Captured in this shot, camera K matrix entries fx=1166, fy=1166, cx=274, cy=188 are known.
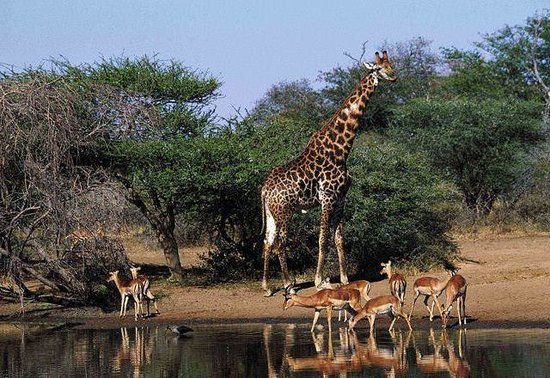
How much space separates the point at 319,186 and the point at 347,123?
1357 millimetres

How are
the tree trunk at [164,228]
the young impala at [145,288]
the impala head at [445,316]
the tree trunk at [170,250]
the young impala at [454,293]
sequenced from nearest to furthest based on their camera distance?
the young impala at [454,293] → the impala head at [445,316] → the young impala at [145,288] → the tree trunk at [164,228] → the tree trunk at [170,250]

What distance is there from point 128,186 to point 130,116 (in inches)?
60.2

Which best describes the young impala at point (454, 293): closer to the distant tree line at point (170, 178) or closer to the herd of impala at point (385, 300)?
the herd of impala at point (385, 300)

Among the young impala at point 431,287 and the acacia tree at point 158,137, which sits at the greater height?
the acacia tree at point 158,137

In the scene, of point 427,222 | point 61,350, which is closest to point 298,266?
point 427,222

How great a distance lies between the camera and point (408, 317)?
1819 cm

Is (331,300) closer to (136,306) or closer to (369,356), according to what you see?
(369,356)

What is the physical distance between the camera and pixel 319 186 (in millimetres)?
21266

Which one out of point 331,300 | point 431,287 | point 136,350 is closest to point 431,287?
point 431,287

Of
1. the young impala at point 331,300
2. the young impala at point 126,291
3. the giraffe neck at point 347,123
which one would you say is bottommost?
the young impala at point 331,300

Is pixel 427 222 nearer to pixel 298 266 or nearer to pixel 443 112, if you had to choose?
pixel 298 266

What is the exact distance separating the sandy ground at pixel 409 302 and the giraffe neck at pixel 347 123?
2.64 m

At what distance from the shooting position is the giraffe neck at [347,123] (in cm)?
2156

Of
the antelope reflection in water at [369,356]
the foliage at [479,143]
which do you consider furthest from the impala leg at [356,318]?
the foliage at [479,143]
